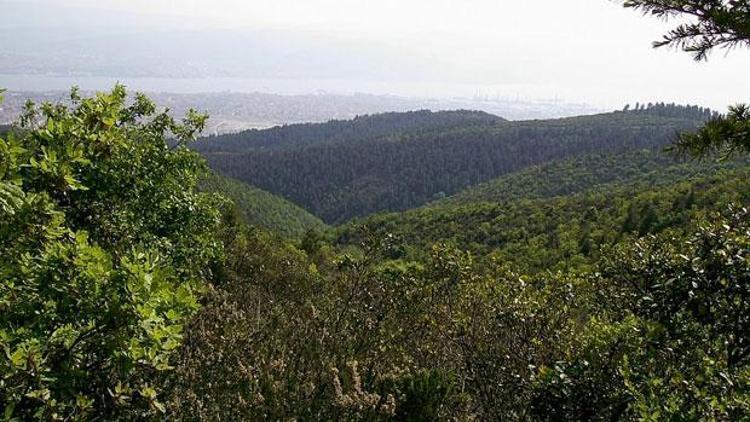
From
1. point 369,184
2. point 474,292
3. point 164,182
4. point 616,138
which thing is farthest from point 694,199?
point 369,184

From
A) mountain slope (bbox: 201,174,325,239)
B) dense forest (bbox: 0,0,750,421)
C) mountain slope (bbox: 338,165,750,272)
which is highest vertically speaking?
dense forest (bbox: 0,0,750,421)

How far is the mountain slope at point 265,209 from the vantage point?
62469 millimetres

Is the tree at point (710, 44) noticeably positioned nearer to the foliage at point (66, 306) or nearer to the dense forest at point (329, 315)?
the dense forest at point (329, 315)

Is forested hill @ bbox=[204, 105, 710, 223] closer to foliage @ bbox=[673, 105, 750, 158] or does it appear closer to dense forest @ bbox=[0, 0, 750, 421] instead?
dense forest @ bbox=[0, 0, 750, 421]

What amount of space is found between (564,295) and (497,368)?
118 cm

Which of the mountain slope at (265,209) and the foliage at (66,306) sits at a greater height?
the foliage at (66,306)

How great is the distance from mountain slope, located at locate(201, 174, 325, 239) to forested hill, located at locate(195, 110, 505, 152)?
2978 inches

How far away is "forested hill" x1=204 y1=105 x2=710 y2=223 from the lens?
105750 millimetres

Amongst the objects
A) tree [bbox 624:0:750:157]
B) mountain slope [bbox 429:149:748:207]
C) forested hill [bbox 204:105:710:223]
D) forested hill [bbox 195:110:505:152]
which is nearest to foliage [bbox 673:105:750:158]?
tree [bbox 624:0:750:157]

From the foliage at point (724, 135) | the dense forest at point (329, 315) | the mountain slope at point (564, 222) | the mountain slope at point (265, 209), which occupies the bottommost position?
the mountain slope at point (265, 209)

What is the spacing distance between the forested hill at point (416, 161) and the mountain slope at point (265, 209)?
2554 centimetres

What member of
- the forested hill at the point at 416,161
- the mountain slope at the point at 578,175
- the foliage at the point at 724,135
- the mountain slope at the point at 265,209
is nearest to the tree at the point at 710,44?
the foliage at the point at 724,135

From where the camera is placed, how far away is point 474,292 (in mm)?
6637

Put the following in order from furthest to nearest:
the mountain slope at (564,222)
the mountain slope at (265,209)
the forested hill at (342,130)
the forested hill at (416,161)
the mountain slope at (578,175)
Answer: the forested hill at (342,130), the forested hill at (416,161), the mountain slope at (578,175), the mountain slope at (265,209), the mountain slope at (564,222)
